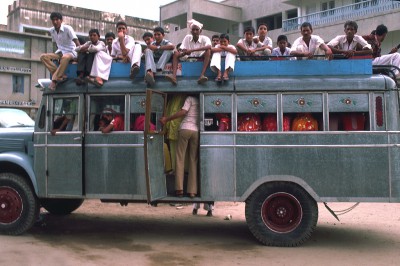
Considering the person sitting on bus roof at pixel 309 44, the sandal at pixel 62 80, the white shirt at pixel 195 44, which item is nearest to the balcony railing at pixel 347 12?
the person sitting on bus roof at pixel 309 44

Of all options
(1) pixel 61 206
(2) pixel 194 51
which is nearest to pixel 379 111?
(2) pixel 194 51

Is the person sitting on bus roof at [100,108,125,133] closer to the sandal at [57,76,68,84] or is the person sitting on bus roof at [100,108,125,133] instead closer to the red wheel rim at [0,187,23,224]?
the sandal at [57,76,68,84]

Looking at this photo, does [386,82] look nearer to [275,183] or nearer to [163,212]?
[275,183]

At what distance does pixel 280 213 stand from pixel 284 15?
27.1 m

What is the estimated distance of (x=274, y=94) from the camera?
650cm

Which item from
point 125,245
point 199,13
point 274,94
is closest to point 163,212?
point 125,245

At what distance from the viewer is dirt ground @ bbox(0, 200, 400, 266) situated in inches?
231

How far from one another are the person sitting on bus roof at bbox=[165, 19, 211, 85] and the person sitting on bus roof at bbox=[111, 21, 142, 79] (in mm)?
516

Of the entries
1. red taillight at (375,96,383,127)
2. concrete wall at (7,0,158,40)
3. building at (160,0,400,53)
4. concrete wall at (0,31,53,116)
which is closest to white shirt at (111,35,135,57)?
red taillight at (375,96,383,127)

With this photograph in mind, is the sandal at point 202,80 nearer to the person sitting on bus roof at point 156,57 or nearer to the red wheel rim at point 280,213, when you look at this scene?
the person sitting on bus roof at point 156,57

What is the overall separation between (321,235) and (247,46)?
3.53m

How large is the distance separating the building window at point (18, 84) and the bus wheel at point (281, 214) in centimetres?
2320

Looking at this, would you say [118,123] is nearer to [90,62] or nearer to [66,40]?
[90,62]

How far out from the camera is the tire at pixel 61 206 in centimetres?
852
